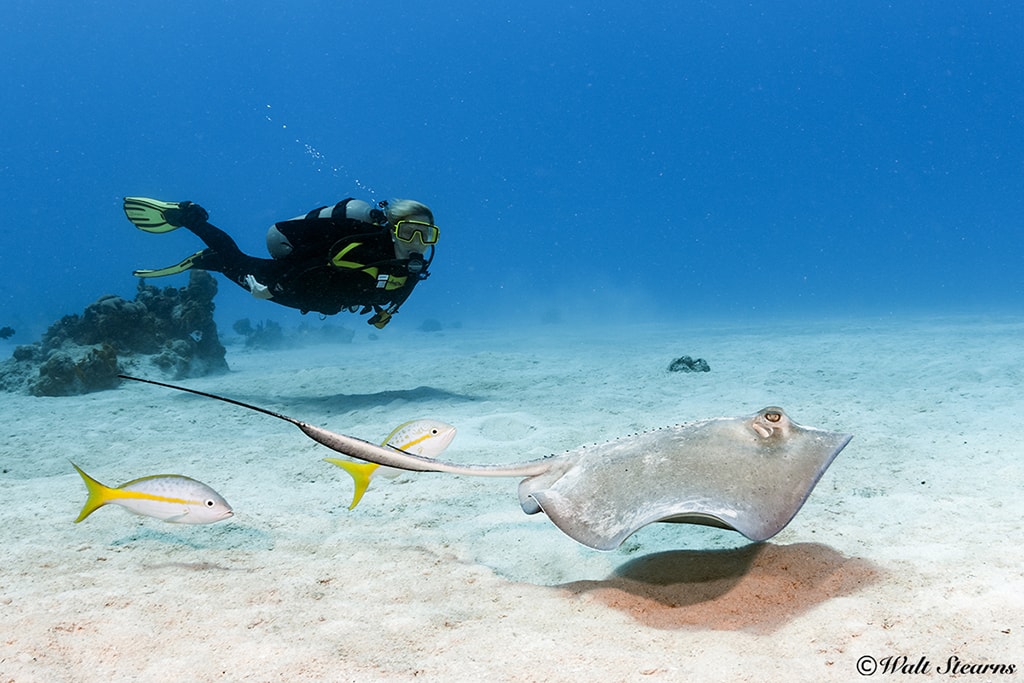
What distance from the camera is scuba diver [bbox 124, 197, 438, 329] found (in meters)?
6.47

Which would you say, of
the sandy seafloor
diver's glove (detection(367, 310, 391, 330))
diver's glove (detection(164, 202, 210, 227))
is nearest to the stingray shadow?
the sandy seafloor

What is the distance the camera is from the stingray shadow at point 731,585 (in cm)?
191

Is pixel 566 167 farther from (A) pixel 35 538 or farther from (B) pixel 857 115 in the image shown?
(A) pixel 35 538

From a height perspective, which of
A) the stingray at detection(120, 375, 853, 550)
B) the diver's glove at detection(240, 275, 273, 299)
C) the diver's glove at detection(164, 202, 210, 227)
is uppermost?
the diver's glove at detection(164, 202, 210, 227)

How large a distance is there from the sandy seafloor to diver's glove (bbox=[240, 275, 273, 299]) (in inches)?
88.2

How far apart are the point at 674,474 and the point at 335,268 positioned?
223 inches

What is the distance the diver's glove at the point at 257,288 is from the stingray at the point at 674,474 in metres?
5.90

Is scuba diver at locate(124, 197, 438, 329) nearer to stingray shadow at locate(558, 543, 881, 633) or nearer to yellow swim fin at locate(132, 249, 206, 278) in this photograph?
yellow swim fin at locate(132, 249, 206, 278)

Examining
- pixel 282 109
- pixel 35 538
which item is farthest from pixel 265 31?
pixel 35 538

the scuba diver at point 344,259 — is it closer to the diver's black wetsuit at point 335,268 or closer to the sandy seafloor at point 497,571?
the diver's black wetsuit at point 335,268

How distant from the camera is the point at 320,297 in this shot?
6.97 metres

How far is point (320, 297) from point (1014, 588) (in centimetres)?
688

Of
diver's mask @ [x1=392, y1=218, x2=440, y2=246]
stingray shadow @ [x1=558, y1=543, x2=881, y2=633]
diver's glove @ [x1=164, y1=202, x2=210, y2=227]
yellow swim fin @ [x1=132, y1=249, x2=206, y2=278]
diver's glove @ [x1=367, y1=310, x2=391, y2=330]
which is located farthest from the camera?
diver's glove @ [x1=164, y1=202, x2=210, y2=227]

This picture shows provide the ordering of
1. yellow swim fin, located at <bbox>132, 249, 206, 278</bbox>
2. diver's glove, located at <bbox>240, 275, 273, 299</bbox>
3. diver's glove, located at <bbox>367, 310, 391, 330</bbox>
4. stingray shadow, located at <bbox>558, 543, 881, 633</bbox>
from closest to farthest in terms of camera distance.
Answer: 1. stingray shadow, located at <bbox>558, 543, 881, 633</bbox>
2. diver's glove, located at <bbox>367, 310, 391, 330</bbox>
3. diver's glove, located at <bbox>240, 275, 273, 299</bbox>
4. yellow swim fin, located at <bbox>132, 249, 206, 278</bbox>
